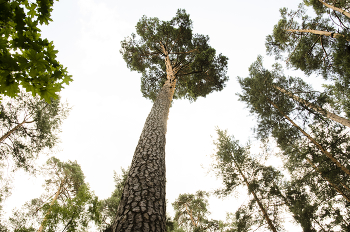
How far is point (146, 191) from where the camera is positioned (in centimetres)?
216

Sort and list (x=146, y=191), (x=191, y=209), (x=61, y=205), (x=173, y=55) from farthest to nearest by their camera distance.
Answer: (x=191, y=209) → (x=173, y=55) → (x=61, y=205) → (x=146, y=191)

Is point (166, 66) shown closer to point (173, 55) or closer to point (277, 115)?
point (173, 55)

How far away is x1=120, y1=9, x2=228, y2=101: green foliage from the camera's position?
9520mm

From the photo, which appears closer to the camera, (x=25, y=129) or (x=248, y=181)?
(x=25, y=129)

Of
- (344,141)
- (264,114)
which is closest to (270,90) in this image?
(264,114)

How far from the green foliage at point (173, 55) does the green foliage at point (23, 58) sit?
317 inches

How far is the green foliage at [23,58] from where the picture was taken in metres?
1.22

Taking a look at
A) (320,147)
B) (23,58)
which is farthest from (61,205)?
(320,147)

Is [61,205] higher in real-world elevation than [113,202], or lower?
lower

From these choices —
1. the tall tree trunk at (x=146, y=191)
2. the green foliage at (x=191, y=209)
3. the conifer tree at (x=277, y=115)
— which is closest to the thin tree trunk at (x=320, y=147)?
the conifer tree at (x=277, y=115)

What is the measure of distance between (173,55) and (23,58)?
34.0 feet

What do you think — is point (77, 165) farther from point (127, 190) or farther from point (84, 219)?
A: point (127, 190)

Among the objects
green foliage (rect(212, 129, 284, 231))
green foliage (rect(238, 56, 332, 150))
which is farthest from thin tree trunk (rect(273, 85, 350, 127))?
green foliage (rect(212, 129, 284, 231))

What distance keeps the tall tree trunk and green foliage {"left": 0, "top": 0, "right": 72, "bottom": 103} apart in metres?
1.50
